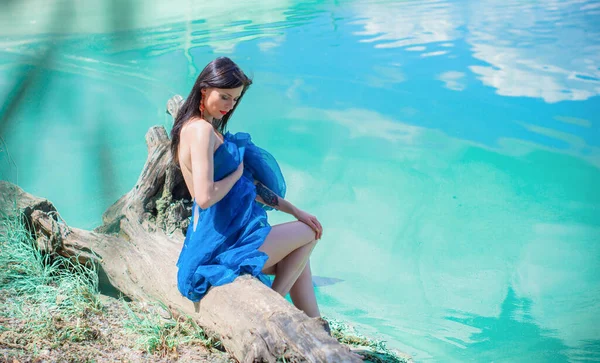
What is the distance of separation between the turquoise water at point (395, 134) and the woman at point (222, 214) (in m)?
1.34

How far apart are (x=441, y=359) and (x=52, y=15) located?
9057 mm

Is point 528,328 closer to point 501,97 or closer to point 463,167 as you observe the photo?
point 463,167

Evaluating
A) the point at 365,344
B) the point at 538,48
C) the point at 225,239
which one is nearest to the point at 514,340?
the point at 365,344

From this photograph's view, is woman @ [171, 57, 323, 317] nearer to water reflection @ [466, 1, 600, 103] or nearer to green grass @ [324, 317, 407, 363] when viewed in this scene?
green grass @ [324, 317, 407, 363]

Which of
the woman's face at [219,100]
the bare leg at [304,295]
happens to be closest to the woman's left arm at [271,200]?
the bare leg at [304,295]

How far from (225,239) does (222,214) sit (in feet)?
0.37

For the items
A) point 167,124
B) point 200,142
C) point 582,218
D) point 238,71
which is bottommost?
point 582,218

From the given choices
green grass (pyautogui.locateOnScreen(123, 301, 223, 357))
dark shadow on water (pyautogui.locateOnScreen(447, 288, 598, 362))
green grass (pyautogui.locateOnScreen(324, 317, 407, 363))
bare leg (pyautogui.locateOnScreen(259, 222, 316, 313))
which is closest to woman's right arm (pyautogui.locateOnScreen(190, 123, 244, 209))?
bare leg (pyautogui.locateOnScreen(259, 222, 316, 313))

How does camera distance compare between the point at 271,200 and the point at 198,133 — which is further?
the point at 271,200

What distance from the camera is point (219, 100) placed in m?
2.61

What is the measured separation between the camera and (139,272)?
3.06 m

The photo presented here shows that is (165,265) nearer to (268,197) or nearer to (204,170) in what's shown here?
(268,197)

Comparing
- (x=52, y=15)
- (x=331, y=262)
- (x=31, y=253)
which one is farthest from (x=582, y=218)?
(x=52, y=15)

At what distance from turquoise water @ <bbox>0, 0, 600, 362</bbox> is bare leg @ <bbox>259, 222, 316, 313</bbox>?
1.26m
